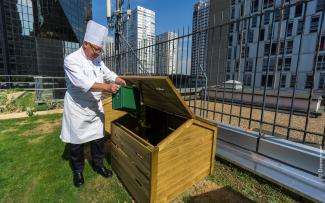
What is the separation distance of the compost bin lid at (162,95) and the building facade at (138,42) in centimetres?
289

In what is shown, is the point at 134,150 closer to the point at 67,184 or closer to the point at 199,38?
the point at 67,184

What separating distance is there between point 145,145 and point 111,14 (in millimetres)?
5669

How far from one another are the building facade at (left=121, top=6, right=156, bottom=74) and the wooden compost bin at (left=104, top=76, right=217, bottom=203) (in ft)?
10.0

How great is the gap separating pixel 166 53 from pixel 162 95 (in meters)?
2.73

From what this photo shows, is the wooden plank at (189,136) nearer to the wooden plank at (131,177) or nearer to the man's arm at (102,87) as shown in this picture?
the wooden plank at (131,177)

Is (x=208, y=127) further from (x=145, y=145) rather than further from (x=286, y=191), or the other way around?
(x=286, y=191)

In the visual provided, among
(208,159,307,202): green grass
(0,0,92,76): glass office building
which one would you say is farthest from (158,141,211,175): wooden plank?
(0,0,92,76): glass office building

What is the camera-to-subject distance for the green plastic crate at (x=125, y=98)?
83.5 inches

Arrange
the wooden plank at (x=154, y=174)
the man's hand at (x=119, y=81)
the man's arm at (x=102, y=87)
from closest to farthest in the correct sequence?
the wooden plank at (x=154, y=174) → the man's arm at (x=102, y=87) → the man's hand at (x=119, y=81)

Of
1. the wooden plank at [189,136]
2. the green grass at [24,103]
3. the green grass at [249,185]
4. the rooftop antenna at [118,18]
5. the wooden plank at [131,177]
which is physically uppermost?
the rooftop antenna at [118,18]

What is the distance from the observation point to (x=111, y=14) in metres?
6.10

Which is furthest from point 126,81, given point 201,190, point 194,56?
point 194,56

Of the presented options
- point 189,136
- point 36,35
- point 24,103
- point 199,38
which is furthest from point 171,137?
point 36,35

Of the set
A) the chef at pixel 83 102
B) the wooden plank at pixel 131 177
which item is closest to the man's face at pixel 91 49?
the chef at pixel 83 102
